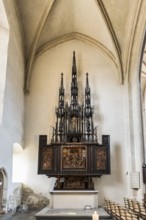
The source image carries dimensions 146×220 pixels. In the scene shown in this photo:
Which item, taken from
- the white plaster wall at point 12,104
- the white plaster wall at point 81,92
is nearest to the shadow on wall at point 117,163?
the white plaster wall at point 81,92

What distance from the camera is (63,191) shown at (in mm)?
11805

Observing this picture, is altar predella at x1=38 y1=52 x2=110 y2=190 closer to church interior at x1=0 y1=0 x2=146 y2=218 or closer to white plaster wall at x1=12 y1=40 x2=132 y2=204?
church interior at x1=0 y1=0 x2=146 y2=218

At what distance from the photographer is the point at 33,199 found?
13.0 metres

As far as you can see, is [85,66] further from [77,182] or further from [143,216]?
[143,216]

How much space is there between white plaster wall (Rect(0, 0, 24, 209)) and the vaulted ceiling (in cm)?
82

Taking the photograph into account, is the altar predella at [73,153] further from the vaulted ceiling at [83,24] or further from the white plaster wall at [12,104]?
the vaulted ceiling at [83,24]

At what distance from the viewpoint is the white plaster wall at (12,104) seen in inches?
416

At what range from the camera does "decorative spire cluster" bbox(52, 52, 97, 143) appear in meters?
12.9

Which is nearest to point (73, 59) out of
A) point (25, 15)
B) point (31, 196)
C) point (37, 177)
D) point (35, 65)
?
point (35, 65)

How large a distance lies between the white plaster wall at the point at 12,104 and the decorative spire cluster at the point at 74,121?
1.83m

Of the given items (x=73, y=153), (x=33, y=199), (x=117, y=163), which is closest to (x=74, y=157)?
(x=73, y=153)

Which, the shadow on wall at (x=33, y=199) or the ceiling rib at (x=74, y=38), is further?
the ceiling rib at (x=74, y=38)

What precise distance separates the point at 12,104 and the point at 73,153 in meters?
3.44

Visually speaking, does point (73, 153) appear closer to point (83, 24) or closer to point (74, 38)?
point (74, 38)
